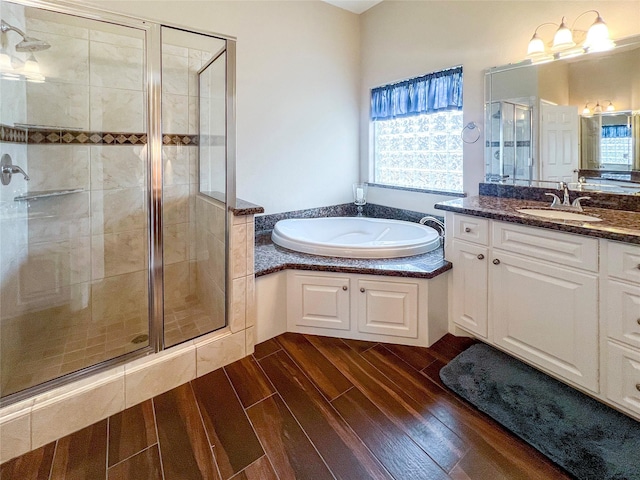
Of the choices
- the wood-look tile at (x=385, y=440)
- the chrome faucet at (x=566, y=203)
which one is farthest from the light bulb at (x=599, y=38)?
the wood-look tile at (x=385, y=440)

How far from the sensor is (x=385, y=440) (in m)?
1.50

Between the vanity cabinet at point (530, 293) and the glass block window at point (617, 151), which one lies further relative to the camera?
the glass block window at point (617, 151)

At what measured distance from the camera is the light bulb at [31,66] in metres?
2.08

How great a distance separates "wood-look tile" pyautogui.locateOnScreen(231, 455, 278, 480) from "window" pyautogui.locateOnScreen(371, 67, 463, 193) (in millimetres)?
2460

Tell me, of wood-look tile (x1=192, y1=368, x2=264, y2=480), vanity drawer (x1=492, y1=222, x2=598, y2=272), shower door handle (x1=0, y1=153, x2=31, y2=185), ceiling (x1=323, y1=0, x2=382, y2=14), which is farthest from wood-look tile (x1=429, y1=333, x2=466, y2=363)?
ceiling (x1=323, y1=0, x2=382, y2=14)

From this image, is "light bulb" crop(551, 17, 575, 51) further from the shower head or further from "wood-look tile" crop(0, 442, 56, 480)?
"wood-look tile" crop(0, 442, 56, 480)

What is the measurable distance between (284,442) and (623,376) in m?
1.45

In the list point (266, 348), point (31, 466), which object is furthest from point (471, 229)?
point (31, 466)

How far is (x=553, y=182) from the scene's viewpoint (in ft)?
7.66

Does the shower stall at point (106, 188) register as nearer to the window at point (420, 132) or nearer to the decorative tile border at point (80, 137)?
the decorative tile border at point (80, 137)

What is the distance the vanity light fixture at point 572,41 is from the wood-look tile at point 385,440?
7.63ft

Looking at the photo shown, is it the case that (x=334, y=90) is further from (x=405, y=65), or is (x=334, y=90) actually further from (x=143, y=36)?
(x=143, y=36)

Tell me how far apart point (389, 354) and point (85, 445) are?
1.55 m

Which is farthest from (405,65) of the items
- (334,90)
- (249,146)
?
(249,146)
